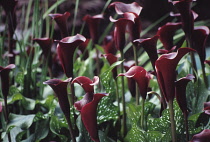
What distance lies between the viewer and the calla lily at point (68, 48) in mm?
544

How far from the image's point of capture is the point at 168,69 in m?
0.47

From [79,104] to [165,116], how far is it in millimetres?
164

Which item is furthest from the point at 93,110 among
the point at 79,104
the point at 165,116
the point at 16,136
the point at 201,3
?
the point at 201,3

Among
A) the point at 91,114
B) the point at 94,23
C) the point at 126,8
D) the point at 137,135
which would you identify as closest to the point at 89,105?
the point at 91,114

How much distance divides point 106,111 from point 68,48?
0.18m

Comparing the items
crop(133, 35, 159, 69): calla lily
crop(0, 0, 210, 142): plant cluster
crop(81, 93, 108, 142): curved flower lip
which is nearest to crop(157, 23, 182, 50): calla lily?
crop(0, 0, 210, 142): plant cluster

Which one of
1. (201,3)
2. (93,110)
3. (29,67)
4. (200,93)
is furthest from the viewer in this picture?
(201,3)

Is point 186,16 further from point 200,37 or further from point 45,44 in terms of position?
point 45,44

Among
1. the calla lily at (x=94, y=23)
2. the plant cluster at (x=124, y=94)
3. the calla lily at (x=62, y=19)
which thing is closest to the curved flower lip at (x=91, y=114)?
the plant cluster at (x=124, y=94)

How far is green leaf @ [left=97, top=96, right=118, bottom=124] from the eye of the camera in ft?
2.19

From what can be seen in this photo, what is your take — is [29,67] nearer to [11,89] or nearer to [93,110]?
[11,89]

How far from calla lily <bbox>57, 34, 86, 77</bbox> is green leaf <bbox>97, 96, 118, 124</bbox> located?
120 millimetres

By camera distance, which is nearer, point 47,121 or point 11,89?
point 47,121

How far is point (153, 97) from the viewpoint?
84cm
